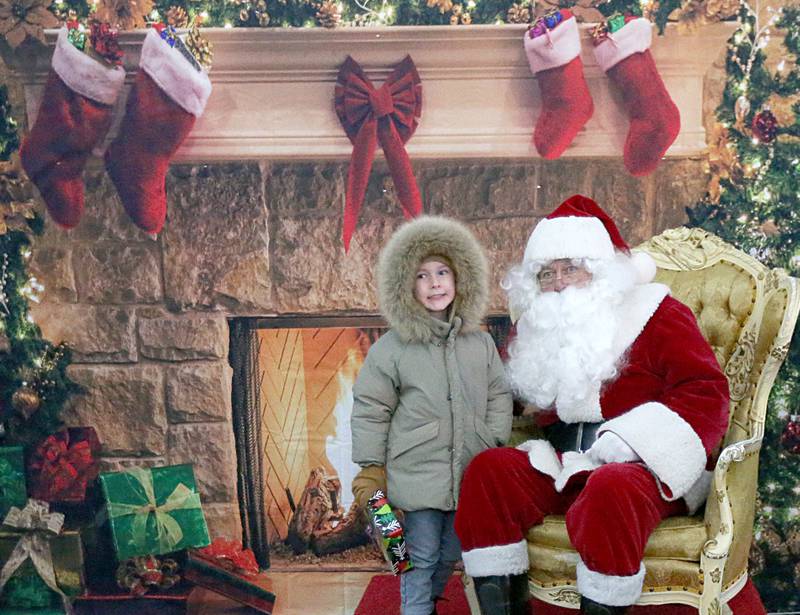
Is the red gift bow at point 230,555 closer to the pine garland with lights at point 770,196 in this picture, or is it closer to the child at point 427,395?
the child at point 427,395

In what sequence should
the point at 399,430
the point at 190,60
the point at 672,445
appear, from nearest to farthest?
the point at 672,445
the point at 399,430
the point at 190,60

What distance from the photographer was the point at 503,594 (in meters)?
2.13

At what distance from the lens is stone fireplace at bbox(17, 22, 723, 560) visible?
2900 mm

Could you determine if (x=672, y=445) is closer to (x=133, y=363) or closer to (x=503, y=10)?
(x=503, y=10)

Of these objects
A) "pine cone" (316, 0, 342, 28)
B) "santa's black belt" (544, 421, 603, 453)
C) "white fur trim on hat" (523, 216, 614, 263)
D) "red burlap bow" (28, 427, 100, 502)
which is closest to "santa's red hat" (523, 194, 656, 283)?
"white fur trim on hat" (523, 216, 614, 263)

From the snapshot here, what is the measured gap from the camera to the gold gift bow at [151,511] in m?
2.99

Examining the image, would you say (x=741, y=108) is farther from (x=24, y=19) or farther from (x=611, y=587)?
(x=24, y=19)

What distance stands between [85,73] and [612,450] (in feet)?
7.18

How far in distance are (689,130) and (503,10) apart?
2.61 feet

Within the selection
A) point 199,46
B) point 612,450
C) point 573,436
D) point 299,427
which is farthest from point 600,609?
point 199,46

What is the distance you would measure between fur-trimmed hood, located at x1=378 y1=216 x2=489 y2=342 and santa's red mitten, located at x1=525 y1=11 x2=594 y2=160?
715mm

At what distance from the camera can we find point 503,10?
9.22 feet

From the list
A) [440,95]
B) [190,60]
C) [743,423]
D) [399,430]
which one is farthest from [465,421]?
[190,60]

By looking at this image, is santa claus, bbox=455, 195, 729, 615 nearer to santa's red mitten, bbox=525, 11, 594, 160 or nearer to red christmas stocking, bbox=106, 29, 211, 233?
santa's red mitten, bbox=525, 11, 594, 160
